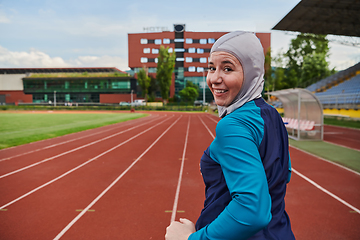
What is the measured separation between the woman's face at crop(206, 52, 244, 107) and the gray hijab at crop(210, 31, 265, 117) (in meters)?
0.02

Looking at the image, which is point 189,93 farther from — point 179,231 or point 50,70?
point 179,231

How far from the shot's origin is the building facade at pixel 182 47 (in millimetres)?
58344

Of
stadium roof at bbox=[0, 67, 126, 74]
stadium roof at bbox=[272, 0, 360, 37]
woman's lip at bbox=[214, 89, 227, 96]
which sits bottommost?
woman's lip at bbox=[214, 89, 227, 96]

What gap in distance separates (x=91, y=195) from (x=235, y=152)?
5324mm

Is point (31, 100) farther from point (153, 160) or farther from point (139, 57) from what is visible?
point (153, 160)

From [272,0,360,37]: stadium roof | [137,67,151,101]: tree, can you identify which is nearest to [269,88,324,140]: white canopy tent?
[272,0,360,37]: stadium roof

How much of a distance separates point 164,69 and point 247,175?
55272 mm

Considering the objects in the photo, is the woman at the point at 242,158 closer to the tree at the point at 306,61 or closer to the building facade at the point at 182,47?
the tree at the point at 306,61

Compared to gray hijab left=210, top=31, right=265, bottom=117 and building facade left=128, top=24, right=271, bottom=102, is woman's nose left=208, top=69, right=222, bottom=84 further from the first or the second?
building facade left=128, top=24, right=271, bottom=102

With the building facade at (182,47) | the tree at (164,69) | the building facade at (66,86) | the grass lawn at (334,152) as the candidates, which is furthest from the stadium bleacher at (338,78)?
the building facade at (66,86)

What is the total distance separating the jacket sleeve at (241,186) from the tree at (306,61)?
43.4 meters

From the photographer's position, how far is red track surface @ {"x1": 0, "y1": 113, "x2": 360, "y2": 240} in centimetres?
407

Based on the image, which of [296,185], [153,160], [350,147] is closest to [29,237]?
[153,160]

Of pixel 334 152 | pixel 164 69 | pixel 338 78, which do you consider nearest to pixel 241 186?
pixel 334 152
